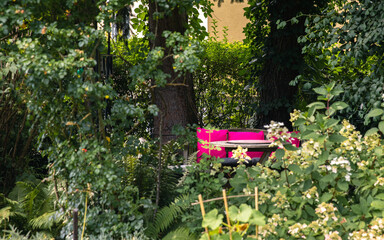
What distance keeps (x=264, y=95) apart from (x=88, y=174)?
5.69 m

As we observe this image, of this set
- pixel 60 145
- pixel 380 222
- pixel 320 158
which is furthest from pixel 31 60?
pixel 380 222

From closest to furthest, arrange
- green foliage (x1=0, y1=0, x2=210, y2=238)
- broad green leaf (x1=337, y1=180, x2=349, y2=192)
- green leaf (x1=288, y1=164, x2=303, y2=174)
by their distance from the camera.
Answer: broad green leaf (x1=337, y1=180, x2=349, y2=192) < green leaf (x1=288, y1=164, x2=303, y2=174) < green foliage (x1=0, y1=0, x2=210, y2=238)

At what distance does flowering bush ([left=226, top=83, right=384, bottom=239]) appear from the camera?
2328 millimetres

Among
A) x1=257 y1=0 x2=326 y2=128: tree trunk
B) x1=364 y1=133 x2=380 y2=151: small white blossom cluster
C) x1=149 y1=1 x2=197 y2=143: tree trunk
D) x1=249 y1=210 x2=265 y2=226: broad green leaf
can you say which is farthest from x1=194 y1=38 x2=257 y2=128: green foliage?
x1=249 y1=210 x2=265 y2=226: broad green leaf

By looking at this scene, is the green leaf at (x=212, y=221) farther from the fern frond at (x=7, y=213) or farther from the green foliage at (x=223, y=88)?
the green foliage at (x=223, y=88)

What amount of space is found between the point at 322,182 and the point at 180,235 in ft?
3.27

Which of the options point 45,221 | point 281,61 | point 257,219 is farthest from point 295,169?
point 281,61

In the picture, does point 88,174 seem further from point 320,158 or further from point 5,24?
point 320,158

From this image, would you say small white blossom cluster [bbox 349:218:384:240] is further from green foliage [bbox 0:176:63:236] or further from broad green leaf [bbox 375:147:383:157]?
green foliage [bbox 0:176:63:236]

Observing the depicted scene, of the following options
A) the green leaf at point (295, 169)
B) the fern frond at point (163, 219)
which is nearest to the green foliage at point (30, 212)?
the fern frond at point (163, 219)

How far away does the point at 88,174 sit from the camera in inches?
112

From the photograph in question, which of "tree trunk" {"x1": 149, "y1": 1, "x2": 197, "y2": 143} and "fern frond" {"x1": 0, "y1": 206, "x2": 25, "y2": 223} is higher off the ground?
"tree trunk" {"x1": 149, "y1": 1, "x2": 197, "y2": 143}

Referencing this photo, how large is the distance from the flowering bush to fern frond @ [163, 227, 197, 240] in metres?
0.46

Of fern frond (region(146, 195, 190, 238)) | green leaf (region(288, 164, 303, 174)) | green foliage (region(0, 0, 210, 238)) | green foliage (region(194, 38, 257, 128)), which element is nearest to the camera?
green leaf (region(288, 164, 303, 174))
